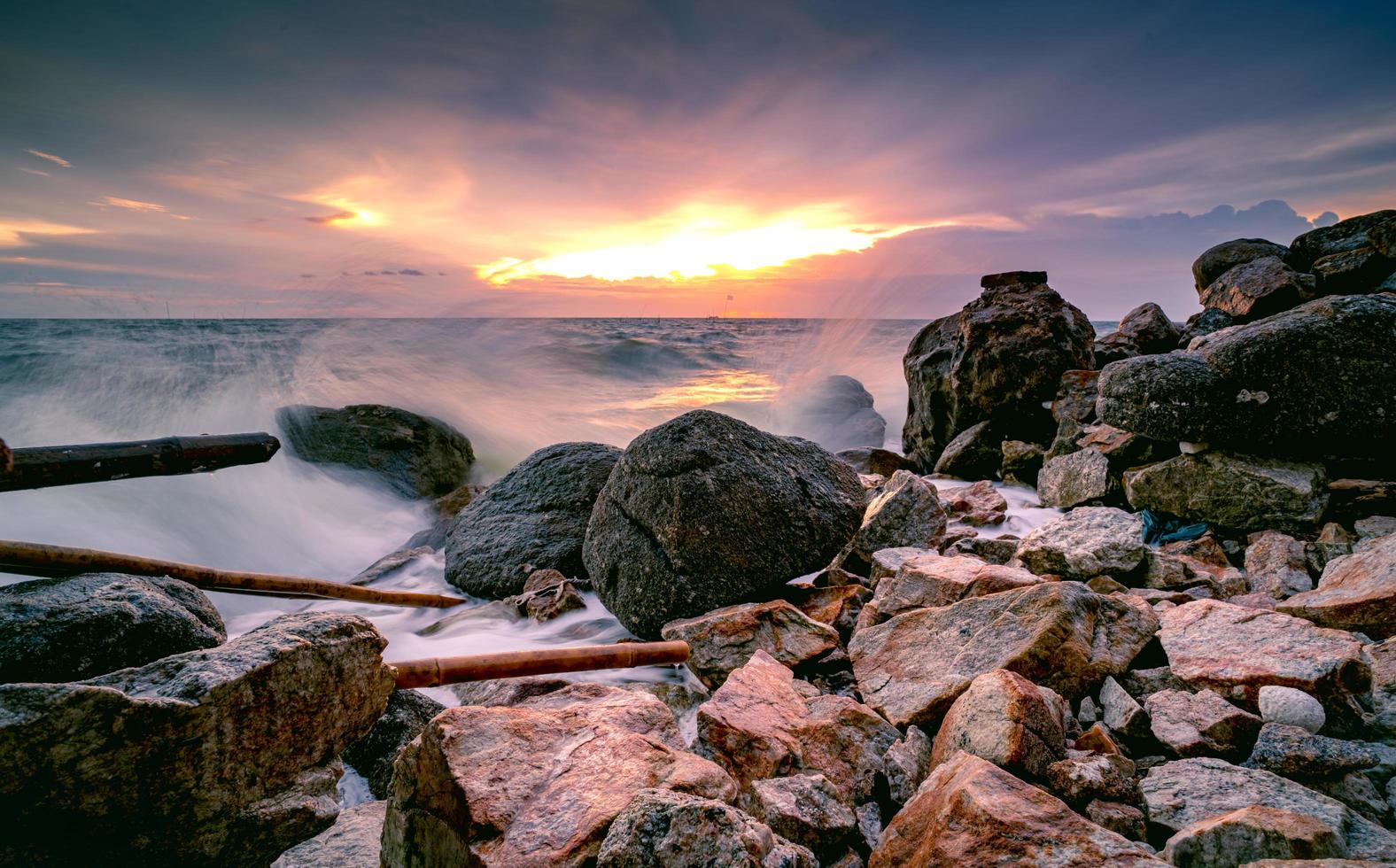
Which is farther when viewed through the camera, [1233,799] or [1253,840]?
[1233,799]

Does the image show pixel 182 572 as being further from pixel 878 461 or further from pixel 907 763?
pixel 878 461

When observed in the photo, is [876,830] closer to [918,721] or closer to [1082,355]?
[918,721]

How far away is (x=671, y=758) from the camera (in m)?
1.84

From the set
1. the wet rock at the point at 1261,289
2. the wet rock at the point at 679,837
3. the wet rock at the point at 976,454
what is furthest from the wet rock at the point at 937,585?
the wet rock at the point at 1261,289

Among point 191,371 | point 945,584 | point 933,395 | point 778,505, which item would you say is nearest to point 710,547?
point 778,505

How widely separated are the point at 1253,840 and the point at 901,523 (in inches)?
114

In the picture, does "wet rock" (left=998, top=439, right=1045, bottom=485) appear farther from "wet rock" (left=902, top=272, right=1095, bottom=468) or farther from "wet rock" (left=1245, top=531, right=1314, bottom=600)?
"wet rock" (left=1245, top=531, right=1314, bottom=600)

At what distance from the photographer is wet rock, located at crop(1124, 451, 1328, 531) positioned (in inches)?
154

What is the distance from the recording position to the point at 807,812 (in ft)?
5.96

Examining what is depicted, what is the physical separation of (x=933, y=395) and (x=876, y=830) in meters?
6.74

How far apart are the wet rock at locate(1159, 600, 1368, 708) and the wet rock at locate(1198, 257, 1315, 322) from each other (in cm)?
482

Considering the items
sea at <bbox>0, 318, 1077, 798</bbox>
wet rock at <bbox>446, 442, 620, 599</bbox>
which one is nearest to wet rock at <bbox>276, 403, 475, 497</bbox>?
sea at <bbox>0, 318, 1077, 798</bbox>

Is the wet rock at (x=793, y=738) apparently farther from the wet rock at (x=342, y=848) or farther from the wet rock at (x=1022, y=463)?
the wet rock at (x=1022, y=463)

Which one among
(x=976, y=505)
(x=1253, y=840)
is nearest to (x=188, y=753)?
(x=1253, y=840)
